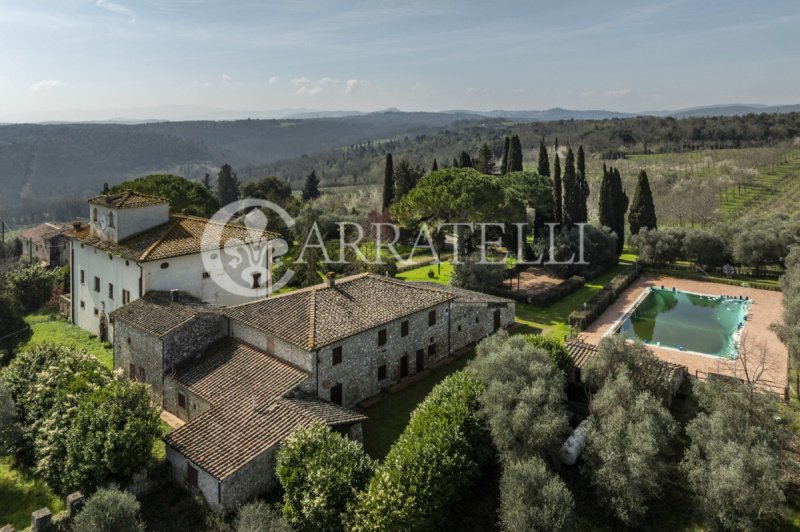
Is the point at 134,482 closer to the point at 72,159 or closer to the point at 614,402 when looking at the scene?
the point at 614,402

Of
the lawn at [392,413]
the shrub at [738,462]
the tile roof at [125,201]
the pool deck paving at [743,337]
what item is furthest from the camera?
the tile roof at [125,201]

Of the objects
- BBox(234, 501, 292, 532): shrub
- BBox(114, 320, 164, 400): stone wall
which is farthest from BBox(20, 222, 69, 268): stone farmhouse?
BBox(234, 501, 292, 532): shrub

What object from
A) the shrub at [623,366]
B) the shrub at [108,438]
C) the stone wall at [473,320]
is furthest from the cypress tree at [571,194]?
the shrub at [108,438]

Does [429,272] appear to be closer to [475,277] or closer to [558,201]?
[475,277]

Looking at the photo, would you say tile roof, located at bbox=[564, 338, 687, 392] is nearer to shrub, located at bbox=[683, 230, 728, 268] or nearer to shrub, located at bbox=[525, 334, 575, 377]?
shrub, located at bbox=[525, 334, 575, 377]

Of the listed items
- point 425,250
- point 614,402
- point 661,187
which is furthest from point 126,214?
point 661,187

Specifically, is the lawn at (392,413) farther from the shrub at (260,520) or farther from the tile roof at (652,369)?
the tile roof at (652,369)
